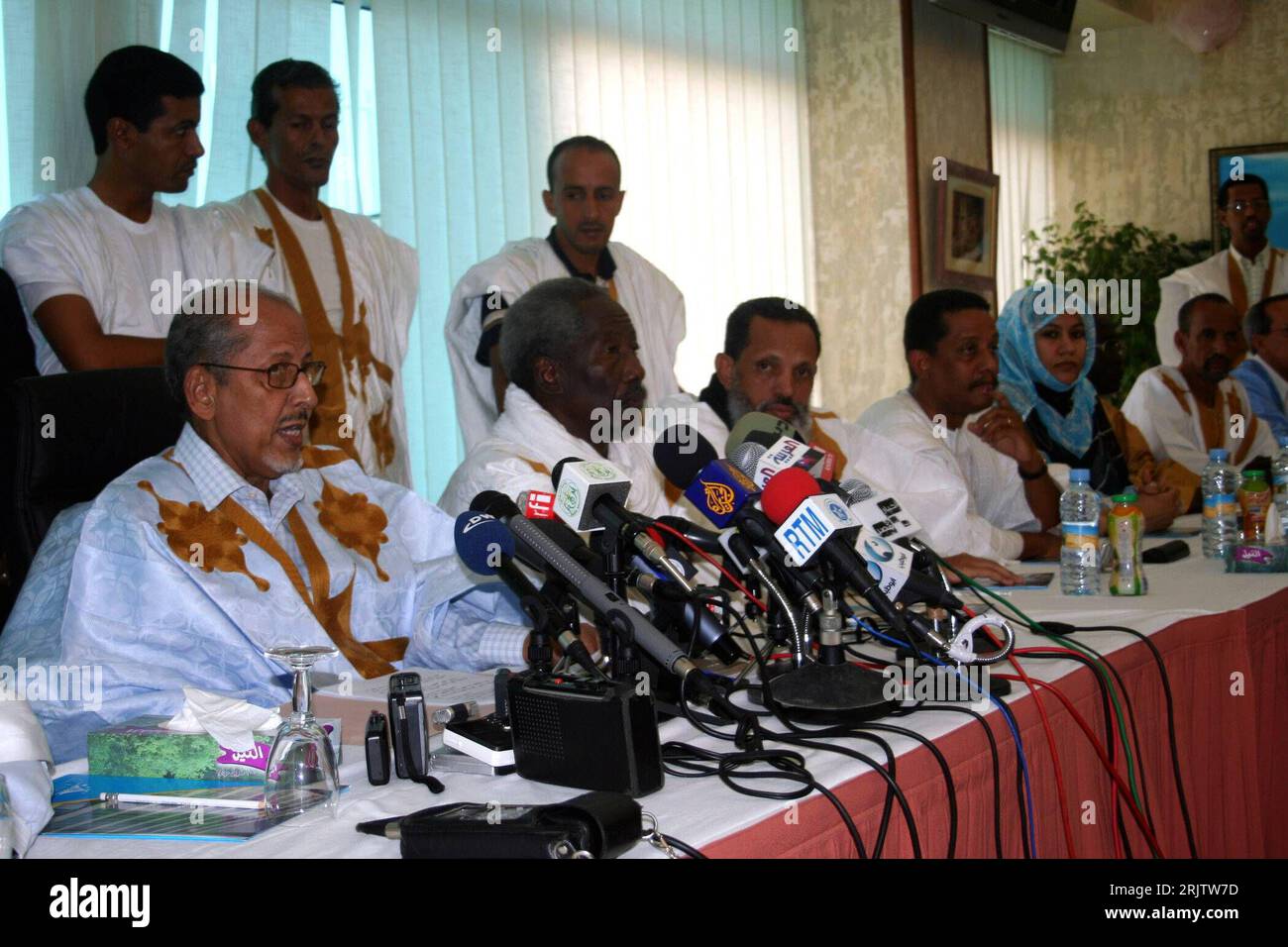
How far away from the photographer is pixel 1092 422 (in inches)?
160

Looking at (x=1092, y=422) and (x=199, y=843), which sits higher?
(x=1092, y=422)

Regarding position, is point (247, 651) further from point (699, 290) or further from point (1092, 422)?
point (699, 290)

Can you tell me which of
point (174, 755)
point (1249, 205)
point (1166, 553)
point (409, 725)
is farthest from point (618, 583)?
point (1249, 205)

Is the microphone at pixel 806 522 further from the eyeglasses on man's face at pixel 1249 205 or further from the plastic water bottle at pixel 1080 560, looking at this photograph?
the eyeglasses on man's face at pixel 1249 205

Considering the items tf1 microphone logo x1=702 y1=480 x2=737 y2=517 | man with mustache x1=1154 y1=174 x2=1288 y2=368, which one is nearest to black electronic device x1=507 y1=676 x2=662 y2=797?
tf1 microphone logo x1=702 y1=480 x2=737 y2=517

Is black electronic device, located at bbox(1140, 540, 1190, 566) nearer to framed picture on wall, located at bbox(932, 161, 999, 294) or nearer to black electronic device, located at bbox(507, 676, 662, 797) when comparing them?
black electronic device, located at bbox(507, 676, 662, 797)

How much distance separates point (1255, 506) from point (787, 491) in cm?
189

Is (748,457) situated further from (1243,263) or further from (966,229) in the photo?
(966,229)

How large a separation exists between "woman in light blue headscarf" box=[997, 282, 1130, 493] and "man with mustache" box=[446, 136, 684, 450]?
3.49 feet

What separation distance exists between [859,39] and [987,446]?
12.1 ft
